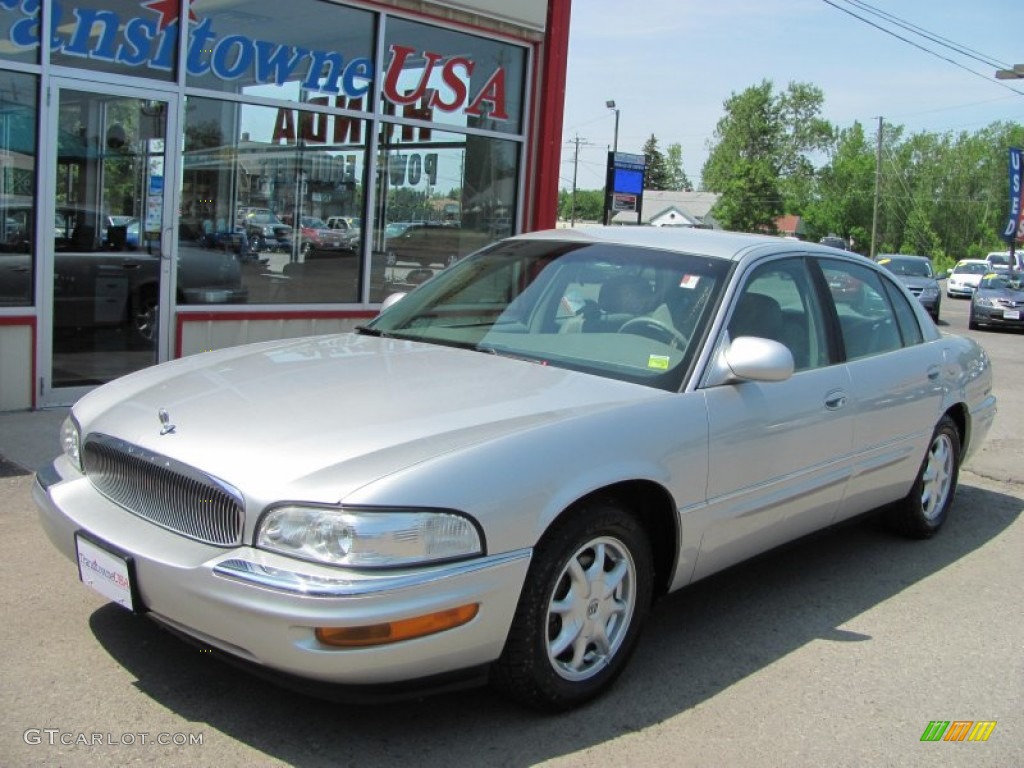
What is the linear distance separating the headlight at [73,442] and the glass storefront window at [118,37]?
4.52 m

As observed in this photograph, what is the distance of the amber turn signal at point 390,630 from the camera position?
8.89 feet

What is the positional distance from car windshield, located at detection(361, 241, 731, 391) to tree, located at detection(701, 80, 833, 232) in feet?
278

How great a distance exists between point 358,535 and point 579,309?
184cm

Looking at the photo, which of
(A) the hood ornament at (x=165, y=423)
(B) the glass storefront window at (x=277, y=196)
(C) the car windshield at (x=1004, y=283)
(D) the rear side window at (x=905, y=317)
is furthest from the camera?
(C) the car windshield at (x=1004, y=283)

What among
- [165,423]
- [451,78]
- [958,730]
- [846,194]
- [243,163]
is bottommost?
[958,730]

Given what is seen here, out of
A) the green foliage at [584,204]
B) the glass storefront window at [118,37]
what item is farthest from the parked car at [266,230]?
the green foliage at [584,204]

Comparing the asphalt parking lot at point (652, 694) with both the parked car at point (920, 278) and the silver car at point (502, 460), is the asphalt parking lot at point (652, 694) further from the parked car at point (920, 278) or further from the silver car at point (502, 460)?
the parked car at point (920, 278)

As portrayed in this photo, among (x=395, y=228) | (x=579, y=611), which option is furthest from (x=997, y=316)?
(x=579, y=611)

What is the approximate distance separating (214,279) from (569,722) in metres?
6.13

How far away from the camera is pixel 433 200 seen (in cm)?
1011

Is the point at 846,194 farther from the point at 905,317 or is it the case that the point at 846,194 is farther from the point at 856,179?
the point at 905,317

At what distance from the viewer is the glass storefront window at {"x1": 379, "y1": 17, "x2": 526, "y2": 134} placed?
372 inches

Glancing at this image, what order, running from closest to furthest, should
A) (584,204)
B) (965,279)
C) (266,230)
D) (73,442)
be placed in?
(73,442), (266,230), (965,279), (584,204)

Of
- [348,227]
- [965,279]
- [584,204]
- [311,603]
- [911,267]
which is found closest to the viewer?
[311,603]
